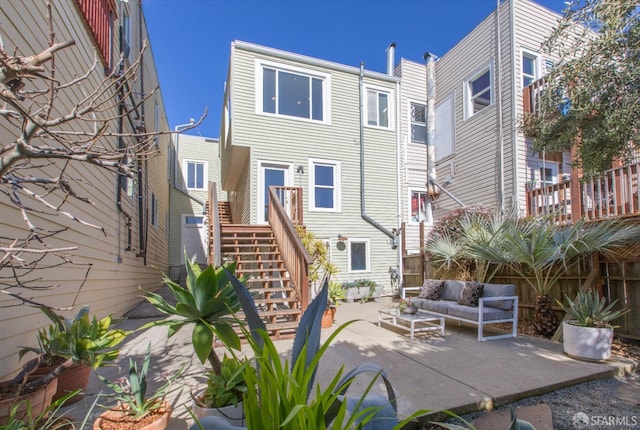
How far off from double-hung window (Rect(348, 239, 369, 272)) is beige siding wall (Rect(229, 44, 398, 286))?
138mm

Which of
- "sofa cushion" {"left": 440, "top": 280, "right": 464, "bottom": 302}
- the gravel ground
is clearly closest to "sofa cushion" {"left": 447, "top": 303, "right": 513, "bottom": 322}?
"sofa cushion" {"left": 440, "top": 280, "right": 464, "bottom": 302}

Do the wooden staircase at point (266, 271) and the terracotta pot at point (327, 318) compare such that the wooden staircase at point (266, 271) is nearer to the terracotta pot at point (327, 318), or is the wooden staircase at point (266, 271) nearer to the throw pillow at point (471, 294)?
the terracotta pot at point (327, 318)

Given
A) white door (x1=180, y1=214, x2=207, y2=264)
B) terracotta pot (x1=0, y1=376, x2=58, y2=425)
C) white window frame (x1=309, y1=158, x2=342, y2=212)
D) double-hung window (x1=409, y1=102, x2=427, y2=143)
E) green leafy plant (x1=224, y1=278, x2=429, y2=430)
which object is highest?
double-hung window (x1=409, y1=102, x2=427, y2=143)

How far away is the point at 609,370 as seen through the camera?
3.49 meters

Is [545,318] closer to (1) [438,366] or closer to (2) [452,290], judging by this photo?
(2) [452,290]

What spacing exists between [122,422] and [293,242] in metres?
3.86

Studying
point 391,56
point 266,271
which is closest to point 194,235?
point 266,271

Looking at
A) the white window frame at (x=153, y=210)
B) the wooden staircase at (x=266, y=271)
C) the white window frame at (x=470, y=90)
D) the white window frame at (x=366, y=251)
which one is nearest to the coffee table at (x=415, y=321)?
the wooden staircase at (x=266, y=271)

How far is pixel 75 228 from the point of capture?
4.05 metres

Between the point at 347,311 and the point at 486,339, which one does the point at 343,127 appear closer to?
the point at 347,311

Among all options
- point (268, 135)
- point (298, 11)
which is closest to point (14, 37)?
point (268, 135)

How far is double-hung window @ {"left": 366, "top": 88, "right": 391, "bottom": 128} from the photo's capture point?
10.4 metres

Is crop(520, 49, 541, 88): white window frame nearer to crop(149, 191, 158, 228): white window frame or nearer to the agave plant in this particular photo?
the agave plant

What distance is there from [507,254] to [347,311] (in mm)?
3669
